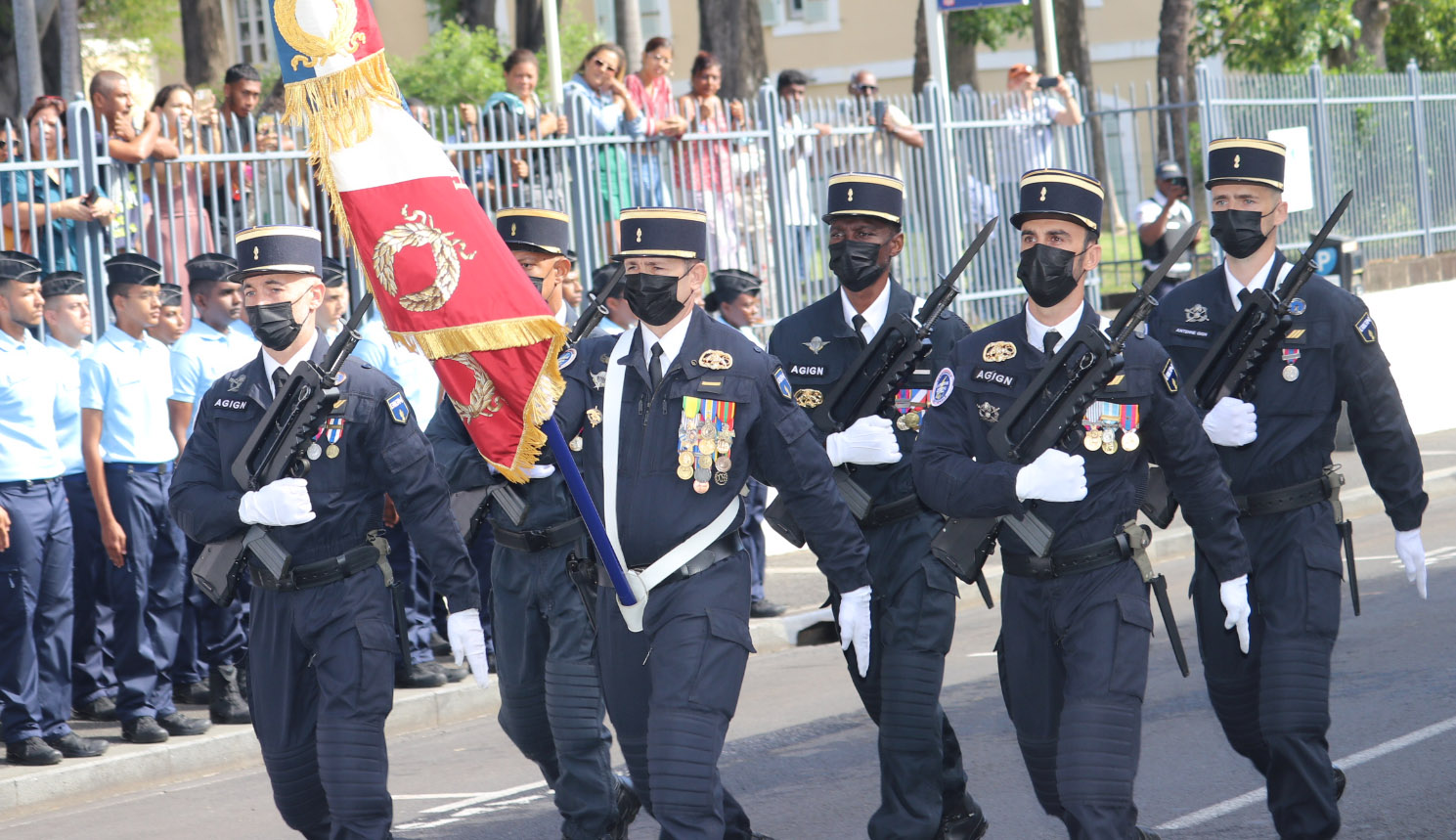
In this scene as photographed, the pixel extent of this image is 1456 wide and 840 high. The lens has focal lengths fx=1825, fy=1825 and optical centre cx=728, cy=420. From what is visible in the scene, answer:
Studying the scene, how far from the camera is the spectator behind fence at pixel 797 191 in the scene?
1348cm

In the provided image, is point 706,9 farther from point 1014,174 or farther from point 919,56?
point 1014,174

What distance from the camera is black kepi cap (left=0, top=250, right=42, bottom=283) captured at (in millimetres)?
8336

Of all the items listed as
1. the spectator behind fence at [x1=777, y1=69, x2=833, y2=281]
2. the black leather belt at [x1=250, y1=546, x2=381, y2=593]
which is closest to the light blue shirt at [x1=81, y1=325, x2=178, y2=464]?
the black leather belt at [x1=250, y1=546, x2=381, y2=593]

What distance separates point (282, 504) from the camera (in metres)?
5.61

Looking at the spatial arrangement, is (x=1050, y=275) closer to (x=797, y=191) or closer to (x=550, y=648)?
(x=550, y=648)

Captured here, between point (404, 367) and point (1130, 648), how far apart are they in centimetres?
550

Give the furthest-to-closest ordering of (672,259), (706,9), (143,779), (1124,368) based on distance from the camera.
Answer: (706,9) < (143,779) < (672,259) < (1124,368)

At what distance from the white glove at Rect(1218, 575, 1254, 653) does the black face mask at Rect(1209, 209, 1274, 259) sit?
4.11 feet

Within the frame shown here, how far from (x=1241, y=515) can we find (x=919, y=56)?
1067 inches

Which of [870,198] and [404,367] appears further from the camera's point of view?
[404,367]

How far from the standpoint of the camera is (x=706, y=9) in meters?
26.5

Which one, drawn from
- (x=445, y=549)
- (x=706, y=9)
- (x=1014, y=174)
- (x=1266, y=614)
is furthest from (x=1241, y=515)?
(x=706, y=9)

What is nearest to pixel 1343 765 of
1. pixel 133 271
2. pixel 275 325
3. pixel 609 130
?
pixel 275 325

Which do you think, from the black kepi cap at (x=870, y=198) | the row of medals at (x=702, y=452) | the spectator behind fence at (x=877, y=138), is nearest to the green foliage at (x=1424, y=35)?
the spectator behind fence at (x=877, y=138)
